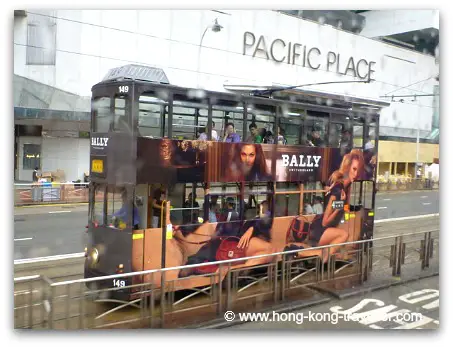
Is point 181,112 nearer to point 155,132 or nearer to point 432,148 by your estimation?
point 155,132

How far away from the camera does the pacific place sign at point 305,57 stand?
653 centimetres

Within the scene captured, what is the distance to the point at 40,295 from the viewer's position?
5.10 metres

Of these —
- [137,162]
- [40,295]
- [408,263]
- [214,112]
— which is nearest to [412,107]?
[408,263]

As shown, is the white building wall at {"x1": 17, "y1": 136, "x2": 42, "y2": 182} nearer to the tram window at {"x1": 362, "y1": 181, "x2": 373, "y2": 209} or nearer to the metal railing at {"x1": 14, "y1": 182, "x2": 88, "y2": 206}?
the metal railing at {"x1": 14, "y1": 182, "x2": 88, "y2": 206}

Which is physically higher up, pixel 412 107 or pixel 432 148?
pixel 412 107

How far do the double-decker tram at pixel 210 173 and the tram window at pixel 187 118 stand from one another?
1cm

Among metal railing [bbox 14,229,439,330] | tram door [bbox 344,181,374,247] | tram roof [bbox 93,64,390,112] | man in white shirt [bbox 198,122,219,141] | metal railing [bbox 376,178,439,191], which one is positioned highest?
tram roof [bbox 93,64,390,112]

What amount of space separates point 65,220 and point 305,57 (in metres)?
5.28

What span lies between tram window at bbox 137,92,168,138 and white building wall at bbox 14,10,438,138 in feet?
2.48

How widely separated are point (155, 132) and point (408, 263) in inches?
182

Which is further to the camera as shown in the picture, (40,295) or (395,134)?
(395,134)

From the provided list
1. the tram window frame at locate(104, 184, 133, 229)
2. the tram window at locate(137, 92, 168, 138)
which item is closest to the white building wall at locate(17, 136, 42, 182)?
the tram window frame at locate(104, 184, 133, 229)

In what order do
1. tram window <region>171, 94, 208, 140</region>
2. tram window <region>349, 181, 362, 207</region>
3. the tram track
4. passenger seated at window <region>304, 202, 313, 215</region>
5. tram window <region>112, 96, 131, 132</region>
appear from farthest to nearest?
Answer: tram window <region>349, 181, 362, 207</region>
passenger seated at window <region>304, 202, 313, 215</region>
tram window <region>171, 94, 208, 140</region>
tram window <region>112, 96, 131, 132</region>
the tram track

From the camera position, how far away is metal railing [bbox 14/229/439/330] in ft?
17.3
